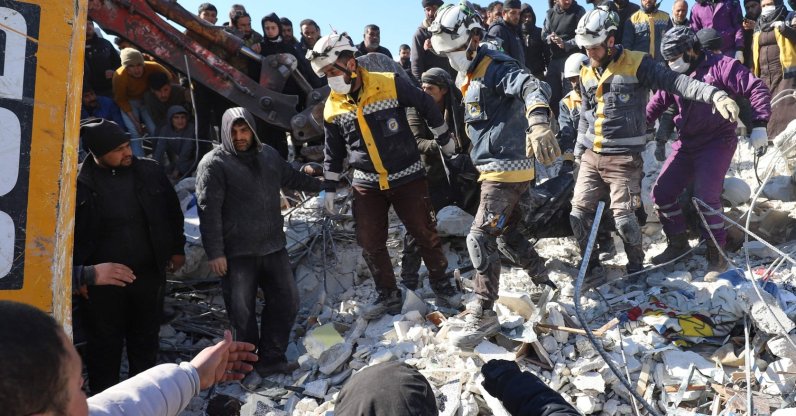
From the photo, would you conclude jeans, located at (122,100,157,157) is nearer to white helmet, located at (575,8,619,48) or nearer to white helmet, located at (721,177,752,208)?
white helmet, located at (575,8,619,48)

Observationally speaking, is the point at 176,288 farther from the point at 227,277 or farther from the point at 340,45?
the point at 340,45

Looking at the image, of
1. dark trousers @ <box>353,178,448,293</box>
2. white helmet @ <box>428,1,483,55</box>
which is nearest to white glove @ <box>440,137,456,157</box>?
dark trousers @ <box>353,178,448,293</box>

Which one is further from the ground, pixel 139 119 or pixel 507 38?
pixel 507 38

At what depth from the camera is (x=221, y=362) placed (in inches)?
75.2

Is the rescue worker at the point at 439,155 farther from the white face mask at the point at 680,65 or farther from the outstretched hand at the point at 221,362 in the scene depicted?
the outstretched hand at the point at 221,362

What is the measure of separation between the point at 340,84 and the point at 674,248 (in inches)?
120

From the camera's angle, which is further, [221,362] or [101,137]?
[101,137]

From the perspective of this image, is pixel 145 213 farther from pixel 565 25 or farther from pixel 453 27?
pixel 565 25

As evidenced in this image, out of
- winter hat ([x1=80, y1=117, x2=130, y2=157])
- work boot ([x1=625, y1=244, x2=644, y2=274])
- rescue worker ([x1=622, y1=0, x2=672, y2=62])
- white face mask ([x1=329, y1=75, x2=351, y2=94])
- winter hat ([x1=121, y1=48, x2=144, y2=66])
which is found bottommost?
work boot ([x1=625, y1=244, x2=644, y2=274])

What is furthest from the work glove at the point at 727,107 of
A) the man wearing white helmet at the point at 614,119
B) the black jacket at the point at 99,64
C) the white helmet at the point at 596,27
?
the black jacket at the point at 99,64

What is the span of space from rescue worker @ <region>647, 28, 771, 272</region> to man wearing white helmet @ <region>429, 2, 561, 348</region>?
154 cm

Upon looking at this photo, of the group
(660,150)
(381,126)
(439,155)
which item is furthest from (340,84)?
(660,150)

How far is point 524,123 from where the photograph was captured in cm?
411

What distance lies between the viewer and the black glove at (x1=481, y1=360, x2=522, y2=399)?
198 cm
